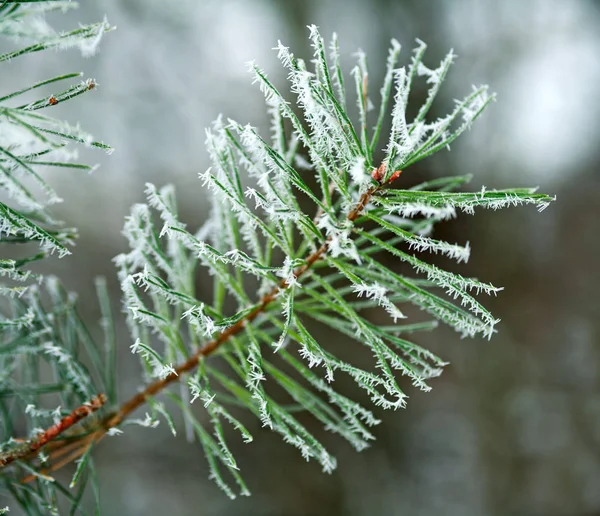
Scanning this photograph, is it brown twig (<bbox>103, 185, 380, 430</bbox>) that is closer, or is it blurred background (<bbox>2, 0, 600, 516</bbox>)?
brown twig (<bbox>103, 185, 380, 430</bbox>)

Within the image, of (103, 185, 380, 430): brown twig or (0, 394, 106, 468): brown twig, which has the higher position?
(103, 185, 380, 430): brown twig

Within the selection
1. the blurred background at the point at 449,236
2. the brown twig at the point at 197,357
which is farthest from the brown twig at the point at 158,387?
the blurred background at the point at 449,236

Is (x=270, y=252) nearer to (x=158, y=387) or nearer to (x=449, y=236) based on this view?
(x=158, y=387)

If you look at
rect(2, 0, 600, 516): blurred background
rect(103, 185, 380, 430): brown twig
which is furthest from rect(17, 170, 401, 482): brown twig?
rect(2, 0, 600, 516): blurred background

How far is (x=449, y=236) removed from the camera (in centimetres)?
105

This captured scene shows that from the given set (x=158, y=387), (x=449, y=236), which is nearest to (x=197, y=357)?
(x=158, y=387)

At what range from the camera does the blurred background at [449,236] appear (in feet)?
3.28

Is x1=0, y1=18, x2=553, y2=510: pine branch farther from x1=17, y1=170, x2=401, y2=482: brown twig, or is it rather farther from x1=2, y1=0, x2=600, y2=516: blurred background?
x1=2, y1=0, x2=600, y2=516: blurred background

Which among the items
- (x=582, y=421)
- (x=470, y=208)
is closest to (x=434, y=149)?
(x=470, y=208)

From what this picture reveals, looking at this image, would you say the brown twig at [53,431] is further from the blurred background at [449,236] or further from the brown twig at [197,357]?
the blurred background at [449,236]

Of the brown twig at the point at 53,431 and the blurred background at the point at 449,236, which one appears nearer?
the brown twig at the point at 53,431

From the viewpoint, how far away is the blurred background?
100 cm

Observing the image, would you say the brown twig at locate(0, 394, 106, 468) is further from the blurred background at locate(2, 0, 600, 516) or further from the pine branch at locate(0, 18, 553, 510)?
the blurred background at locate(2, 0, 600, 516)

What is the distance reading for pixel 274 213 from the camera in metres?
0.17
